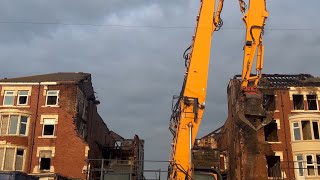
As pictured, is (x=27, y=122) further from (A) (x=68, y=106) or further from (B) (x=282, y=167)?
(B) (x=282, y=167)

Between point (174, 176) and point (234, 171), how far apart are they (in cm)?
2780

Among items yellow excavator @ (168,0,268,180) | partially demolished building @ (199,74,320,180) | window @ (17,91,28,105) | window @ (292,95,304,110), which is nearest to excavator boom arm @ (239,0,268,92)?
yellow excavator @ (168,0,268,180)

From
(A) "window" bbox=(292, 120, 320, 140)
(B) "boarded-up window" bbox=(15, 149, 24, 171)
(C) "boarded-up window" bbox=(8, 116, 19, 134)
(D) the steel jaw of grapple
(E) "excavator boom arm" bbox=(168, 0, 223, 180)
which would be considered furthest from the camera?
(A) "window" bbox=(292, 120, 320, 140)

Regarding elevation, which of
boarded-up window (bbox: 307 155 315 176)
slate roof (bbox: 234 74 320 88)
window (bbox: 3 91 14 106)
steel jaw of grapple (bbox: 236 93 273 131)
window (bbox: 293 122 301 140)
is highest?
slate roof (bbox: 234 74 320 88)

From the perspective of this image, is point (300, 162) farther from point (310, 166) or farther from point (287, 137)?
point (287, 137)

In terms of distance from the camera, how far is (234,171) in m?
47.6

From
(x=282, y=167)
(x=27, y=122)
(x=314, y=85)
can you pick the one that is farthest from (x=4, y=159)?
(x=314, y=85)

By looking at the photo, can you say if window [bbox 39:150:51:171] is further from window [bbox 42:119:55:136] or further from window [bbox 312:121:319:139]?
window [bbox 312:121:319:139]

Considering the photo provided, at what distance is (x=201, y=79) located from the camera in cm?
2105

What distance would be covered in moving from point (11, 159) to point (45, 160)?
11.0ft

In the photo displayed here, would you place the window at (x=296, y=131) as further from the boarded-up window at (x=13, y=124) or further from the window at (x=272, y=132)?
the boarded-up window at (x=13, y=124)

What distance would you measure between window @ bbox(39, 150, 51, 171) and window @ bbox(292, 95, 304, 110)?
1040 inches

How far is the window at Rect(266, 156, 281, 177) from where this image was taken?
146 feet

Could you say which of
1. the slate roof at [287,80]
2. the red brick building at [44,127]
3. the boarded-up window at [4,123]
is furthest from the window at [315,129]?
the boarded-up window at [4,123]
